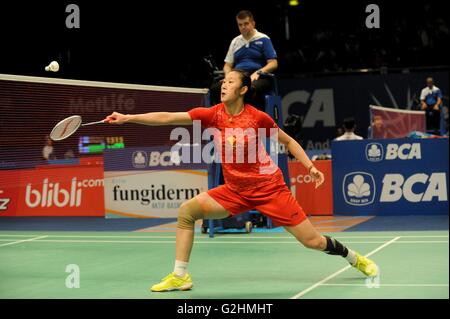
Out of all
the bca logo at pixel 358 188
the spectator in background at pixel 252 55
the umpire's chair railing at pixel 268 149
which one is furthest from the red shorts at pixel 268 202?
the bca logo at pixel 358 188

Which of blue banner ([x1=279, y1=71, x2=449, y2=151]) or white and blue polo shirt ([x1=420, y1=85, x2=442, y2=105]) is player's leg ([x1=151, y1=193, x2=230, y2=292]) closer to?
white and blue polo shirt ([x1=420, y1=85, x2=442, y2=105])

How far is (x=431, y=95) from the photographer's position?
2005 cm

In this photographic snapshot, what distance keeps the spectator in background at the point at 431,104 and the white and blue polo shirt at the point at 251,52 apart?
31.2ft

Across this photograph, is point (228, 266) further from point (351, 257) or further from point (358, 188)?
point (358, 188)

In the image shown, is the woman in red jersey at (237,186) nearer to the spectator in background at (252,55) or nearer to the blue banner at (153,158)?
the spectator in background at (252,55)

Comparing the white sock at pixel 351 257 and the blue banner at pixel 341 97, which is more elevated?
the blue banner at pixel 341 97

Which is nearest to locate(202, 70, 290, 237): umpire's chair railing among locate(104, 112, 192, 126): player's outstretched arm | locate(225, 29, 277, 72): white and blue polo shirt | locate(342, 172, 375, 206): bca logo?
locate(225, 29, 277, 72): white and blue polo shirt

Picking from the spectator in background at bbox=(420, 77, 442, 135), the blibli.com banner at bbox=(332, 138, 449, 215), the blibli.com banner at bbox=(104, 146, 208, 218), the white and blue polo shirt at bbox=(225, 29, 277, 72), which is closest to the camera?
the white and blue polo shirt at bbox=(225, 29, 277, 72)

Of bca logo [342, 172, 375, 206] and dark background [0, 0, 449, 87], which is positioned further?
dark background [0, 0, 449, 87]

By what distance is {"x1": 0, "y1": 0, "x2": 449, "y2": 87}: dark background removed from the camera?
19773 mm

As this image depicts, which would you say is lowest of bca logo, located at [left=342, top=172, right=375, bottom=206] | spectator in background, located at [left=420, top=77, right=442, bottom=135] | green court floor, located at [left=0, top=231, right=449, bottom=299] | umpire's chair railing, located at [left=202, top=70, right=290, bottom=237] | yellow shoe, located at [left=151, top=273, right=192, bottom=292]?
green court floor, located at [left=0, top=231, right=449, bottom=299]

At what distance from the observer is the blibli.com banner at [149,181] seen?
13.4m

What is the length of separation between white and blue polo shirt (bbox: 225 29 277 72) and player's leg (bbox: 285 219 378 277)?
4680mm

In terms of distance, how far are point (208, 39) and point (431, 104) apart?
6587 millimetres
